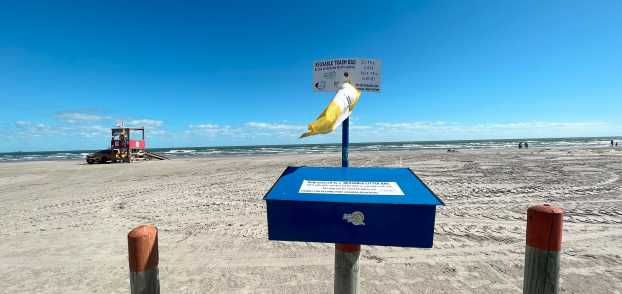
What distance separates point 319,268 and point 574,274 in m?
3.24

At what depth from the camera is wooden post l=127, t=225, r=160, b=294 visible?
53.0 inches

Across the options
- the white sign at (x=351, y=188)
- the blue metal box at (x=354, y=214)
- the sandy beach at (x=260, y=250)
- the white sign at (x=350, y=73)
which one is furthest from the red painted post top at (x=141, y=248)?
the sandy beach at (x=260, y=250)

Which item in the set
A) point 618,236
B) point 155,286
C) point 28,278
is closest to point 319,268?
point 155,286

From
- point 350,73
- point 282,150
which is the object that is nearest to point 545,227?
point 350,73

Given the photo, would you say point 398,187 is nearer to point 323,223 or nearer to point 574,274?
point 323,223

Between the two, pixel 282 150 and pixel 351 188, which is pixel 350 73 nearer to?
pixel 351 188

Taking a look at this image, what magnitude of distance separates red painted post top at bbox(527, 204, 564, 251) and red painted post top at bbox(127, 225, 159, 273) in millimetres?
2013

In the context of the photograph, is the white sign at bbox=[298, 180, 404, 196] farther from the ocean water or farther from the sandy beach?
the ocean water

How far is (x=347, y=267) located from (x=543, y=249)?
109 centimetres

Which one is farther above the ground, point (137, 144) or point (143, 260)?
point (137, 144)

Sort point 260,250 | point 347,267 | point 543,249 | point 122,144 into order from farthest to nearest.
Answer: point 122,144 → point 260,250 → point 347,267 → point 543,249

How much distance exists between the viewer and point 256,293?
3.13m

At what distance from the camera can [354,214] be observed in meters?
1.31

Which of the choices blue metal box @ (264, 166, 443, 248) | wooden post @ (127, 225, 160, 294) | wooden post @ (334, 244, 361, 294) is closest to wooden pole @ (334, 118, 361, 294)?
wooden post @ (334, 244, 361, 294)
